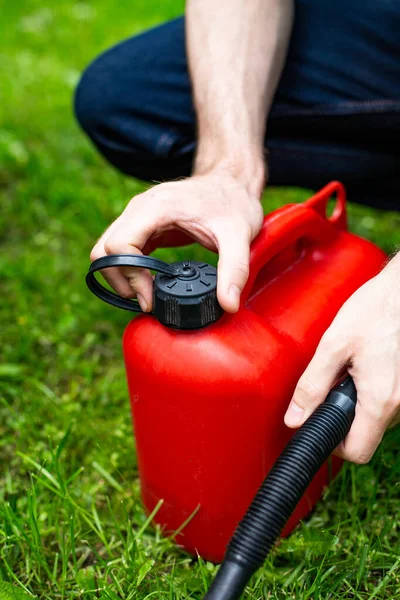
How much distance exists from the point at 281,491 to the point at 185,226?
0.39 metres

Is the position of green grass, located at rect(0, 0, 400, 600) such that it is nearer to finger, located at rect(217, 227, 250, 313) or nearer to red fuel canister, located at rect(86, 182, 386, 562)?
red fuel canister, located at rect(86, 182, 386, 562)

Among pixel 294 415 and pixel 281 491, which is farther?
pixel 294 415

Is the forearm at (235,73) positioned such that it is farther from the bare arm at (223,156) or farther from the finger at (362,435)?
the finger at (362,435)

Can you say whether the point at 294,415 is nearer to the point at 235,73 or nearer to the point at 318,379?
the point at 318,379

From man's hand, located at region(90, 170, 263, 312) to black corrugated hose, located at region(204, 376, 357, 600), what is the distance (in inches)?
7.4

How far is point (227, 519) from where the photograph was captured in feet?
3.18

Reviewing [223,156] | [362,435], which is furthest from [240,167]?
[362,435]

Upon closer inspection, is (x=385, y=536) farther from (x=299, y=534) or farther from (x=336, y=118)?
(x=336, y=118)

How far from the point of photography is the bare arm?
0.90m

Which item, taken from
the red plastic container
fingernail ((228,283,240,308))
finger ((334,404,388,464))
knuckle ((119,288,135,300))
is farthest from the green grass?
fingernail ((228,283,240,308))

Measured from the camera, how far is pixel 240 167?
1.11m

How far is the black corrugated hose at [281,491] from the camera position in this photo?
0.72 metres

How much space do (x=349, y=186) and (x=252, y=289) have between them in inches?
23.5

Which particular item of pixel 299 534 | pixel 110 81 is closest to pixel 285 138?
pixel 110 81
